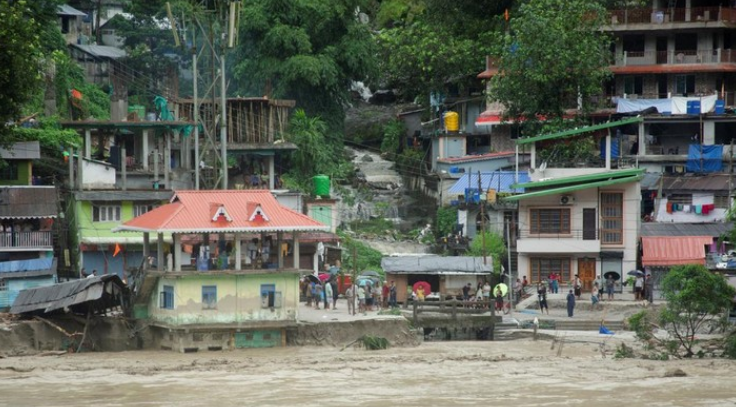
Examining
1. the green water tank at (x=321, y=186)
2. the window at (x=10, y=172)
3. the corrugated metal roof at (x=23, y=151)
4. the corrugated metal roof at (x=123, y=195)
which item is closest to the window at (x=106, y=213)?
the corrugated metal roof at (x=123, y=195)

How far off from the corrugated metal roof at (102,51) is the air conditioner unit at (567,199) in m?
27.1

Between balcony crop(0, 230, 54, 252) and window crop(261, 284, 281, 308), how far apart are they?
428 inches

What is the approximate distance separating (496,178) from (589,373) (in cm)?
2099

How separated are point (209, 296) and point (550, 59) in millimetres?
21940

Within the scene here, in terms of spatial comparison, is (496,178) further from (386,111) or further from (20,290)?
(20,290)

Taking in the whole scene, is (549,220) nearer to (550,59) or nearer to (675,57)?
(550,59)

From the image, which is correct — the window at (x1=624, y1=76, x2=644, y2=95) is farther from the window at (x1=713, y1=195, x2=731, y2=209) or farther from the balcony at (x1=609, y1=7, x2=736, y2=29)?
the window at (x1=713, y1=195, x2=731, y2=209)

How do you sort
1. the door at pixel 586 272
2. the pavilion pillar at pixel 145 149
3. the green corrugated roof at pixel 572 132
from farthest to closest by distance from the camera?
the green corrugated roof at pixel 572 132
the pavilion pillar at pixel 145 149
the door at pixel 586 272

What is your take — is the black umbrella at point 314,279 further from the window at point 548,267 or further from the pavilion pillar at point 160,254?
the window at point 548,267

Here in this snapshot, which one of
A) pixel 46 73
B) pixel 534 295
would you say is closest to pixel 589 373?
pixel 534 295

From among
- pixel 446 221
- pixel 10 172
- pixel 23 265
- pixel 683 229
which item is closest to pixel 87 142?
pixel 10 172

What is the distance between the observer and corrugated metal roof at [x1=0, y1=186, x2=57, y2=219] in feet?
193

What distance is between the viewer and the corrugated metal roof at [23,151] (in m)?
60.6

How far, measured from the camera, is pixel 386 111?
266 ft
